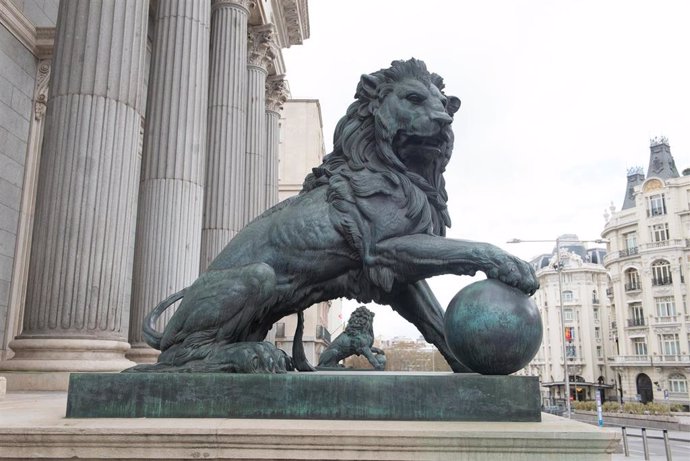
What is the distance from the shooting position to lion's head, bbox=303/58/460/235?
3.51 m

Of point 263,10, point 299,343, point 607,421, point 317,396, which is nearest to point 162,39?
point 263,10

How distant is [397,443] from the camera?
2484mm

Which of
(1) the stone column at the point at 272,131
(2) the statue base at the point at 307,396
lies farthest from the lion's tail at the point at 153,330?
(1) the stone column at the point at 272,131

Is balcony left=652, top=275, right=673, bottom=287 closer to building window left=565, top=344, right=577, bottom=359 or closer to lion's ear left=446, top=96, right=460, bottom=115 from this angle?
building window left=565, top=344, right=577, bottom=359

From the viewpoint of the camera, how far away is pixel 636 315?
2594 inches

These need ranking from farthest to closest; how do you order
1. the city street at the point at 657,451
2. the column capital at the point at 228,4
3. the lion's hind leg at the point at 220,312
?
the city street at the point at 657,451 < the column capital at the point at 228,4 < the lion's hind leg at the point at 220,312

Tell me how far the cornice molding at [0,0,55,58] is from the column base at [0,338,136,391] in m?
7.49

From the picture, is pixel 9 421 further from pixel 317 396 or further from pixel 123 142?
pixel 123 142

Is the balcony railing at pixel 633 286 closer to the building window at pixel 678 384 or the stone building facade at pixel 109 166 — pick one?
the building window at pixel 678 384

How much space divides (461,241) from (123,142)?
668 cm

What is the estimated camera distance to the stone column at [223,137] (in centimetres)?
1486

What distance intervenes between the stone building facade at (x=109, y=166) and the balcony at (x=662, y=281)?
56.8 metres

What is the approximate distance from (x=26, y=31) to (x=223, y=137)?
4817mm

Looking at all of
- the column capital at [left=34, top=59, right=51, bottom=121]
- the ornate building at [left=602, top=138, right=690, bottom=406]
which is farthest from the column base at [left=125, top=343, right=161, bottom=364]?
the ornate building at [left=602, top=138, right=690, bottom=406]
